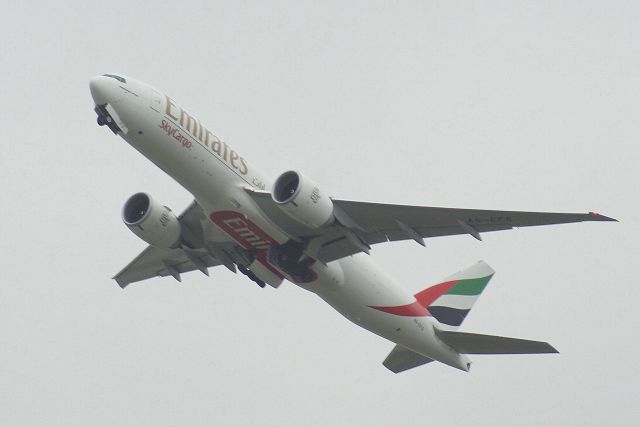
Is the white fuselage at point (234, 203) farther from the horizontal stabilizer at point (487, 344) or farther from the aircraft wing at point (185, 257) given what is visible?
the aircraft wing at point (185, 257)

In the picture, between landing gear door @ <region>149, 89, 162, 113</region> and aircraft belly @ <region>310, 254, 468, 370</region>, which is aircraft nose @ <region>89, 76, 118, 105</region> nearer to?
landing gear door @ <region>149, 89, 162, 113</region>

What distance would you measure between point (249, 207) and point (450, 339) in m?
8.72

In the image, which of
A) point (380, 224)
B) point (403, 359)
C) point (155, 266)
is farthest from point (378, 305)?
point (155, 266)

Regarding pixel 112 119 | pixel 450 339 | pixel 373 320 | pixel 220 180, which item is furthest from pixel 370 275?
pixel 112 119

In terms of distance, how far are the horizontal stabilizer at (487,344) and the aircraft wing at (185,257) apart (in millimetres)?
7543

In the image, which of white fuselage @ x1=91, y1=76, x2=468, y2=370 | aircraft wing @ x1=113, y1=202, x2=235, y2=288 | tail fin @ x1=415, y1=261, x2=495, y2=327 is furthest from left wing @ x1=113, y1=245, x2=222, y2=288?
tail fin @ x1=415, y1=261, x2=495, y2=327

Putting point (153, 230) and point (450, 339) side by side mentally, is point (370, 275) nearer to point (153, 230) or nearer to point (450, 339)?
point (450, 339)

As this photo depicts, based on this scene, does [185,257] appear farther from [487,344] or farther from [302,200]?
[487,344]

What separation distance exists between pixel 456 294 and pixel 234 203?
438 inches

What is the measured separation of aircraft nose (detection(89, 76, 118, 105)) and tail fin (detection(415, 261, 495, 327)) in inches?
548

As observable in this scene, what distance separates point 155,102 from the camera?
1193 inches

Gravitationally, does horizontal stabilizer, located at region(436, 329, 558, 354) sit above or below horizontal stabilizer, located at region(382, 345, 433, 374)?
above

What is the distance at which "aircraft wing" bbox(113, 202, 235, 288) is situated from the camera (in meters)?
34.8

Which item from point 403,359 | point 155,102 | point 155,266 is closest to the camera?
point 155,102
